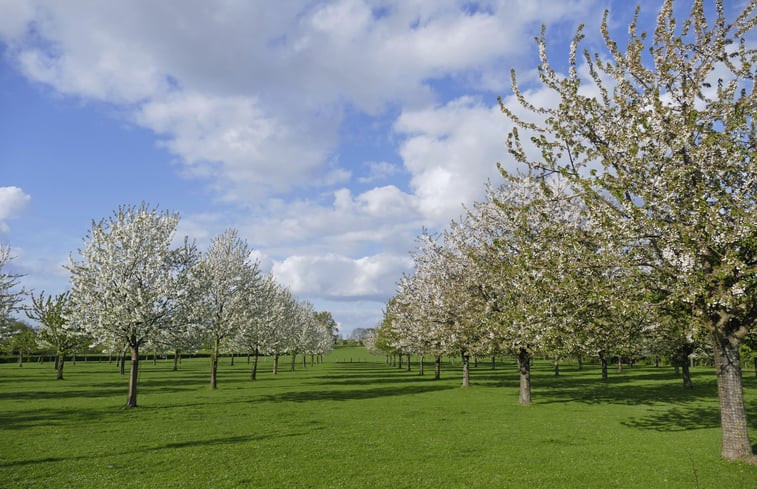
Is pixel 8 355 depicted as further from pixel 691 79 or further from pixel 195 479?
pixel 691 79

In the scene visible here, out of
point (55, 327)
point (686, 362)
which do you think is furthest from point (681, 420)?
point (55, 327)

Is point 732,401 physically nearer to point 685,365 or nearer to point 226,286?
point 685,365

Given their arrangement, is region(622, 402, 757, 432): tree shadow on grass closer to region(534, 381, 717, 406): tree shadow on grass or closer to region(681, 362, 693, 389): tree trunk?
region(534, 381, 717, 406): tree shadow on grass

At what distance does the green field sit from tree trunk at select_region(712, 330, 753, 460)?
59 centimetres

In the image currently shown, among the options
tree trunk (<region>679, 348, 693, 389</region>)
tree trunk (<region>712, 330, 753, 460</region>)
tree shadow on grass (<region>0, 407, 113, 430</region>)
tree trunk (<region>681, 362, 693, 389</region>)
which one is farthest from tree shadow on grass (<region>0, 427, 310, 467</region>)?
tree trunk (<region>681, 362, 693, 389</region>)

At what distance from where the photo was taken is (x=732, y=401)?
14.9 m

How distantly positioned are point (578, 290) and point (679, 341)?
95.3 ft

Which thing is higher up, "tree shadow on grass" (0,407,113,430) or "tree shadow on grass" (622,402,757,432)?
"tree shadow on grass" (622,402,757,432)

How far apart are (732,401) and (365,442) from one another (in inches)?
500

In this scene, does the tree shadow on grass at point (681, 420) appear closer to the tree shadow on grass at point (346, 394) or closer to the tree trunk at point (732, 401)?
the tree trunk at point (732, 401)

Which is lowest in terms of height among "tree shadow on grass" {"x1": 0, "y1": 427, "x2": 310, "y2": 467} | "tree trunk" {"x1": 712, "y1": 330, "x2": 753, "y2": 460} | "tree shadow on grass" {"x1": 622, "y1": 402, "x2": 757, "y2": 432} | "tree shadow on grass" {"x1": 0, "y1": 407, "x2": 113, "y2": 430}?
"tree shadow on grass" {"x1": 0, "y1": 407, "x2": 113, "y2": 430}

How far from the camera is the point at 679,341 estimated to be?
37719 millimetres

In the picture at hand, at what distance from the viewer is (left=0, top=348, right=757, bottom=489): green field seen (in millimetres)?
13430

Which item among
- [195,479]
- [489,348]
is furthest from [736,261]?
[489,348]
